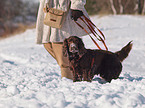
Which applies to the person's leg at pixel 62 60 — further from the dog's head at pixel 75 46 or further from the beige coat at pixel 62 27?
the dog's head at pixel 75 46

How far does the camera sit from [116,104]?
160cm

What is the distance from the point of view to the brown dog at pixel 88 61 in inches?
90.5

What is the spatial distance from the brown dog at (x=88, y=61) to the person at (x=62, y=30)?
0.70ft

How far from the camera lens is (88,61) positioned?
2.37 metres

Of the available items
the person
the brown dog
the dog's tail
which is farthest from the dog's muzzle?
the dog's tail

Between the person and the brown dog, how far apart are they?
0.70 ft

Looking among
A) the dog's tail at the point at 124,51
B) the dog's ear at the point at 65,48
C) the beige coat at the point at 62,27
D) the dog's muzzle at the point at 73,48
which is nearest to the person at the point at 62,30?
the beige coat at the point at 62,27

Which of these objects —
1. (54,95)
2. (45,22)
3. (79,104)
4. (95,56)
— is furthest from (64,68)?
(79,104)

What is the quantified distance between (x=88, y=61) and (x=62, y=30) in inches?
22.1

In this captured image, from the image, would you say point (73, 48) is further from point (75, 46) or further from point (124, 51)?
point (124, 51)

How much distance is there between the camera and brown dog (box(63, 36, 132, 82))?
2299 mm

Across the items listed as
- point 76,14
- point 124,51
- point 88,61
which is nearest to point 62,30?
point 76,14

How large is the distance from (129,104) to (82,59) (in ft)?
2.96

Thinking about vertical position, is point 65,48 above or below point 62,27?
below
